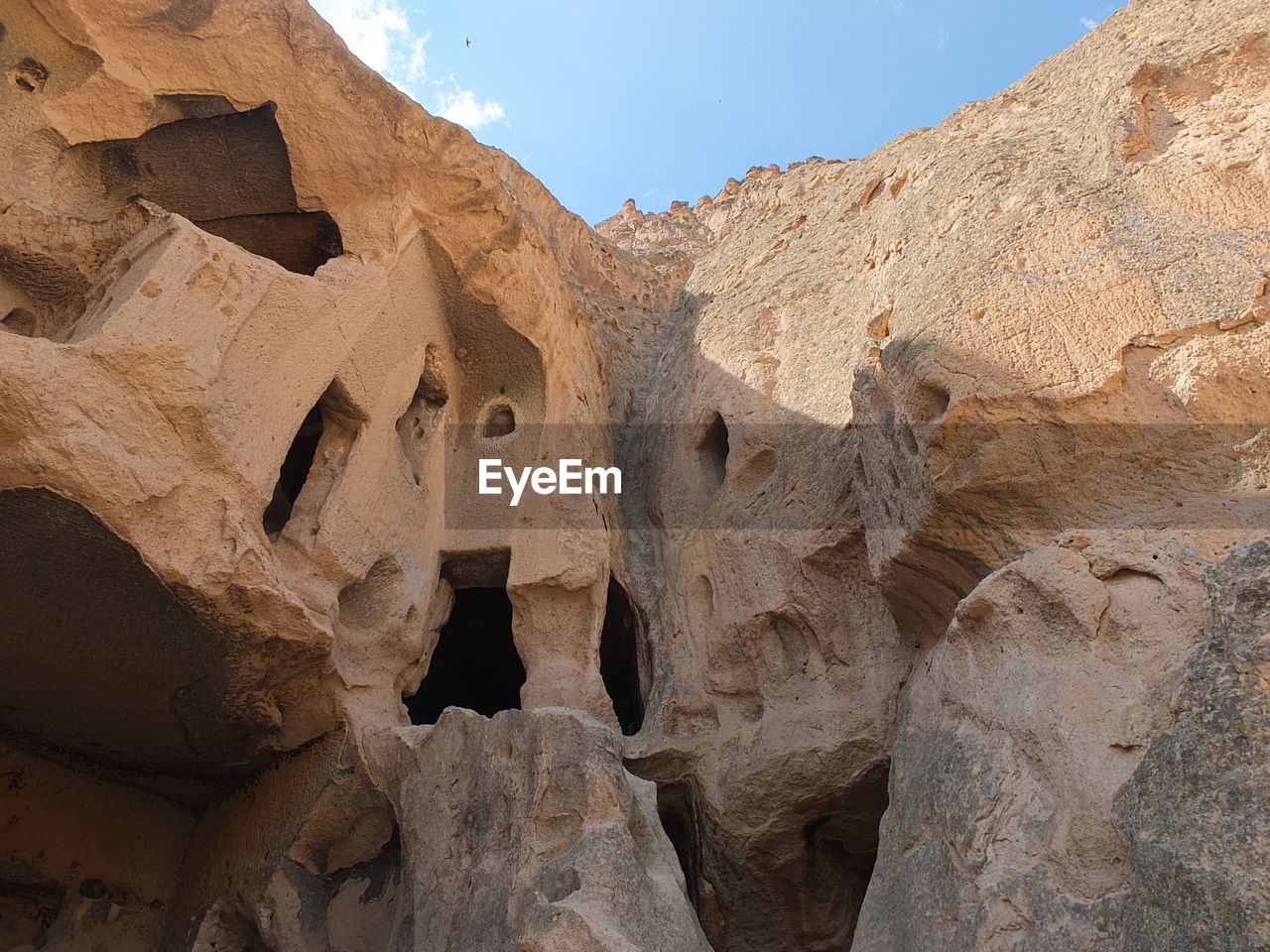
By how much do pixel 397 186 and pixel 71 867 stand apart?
4337 millimetres

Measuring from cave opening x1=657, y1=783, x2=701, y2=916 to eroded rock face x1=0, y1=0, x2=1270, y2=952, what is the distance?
0.11 feet

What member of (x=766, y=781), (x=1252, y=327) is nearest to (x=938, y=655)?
(x=766, y=781)

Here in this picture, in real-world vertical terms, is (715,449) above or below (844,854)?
above

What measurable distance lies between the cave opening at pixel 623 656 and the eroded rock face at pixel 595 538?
1.9 inches

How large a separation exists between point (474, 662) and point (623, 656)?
1.20m

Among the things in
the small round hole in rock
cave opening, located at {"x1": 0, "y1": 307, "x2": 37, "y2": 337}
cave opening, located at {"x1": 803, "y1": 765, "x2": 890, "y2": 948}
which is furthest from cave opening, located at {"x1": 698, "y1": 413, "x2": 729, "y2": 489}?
cave opening, located at {"x1": 0, "y1": 307, "x2": 37, "y2": 337}

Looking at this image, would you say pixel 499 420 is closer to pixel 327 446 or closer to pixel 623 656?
pixel 327 446

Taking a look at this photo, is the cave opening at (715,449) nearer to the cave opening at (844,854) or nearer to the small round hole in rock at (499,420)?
the small round hole in rock at (499,420)

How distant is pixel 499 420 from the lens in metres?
7.45

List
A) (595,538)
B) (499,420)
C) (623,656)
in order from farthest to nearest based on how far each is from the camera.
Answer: (623,656) → (499,420) → (595,538)

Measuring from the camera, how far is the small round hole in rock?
7.41m

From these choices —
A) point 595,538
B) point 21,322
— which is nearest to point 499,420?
point 595,538

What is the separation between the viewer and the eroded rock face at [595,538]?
3951 millimetres

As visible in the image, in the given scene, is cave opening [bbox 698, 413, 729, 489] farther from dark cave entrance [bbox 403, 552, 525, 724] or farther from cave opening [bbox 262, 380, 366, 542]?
cave opening [bbox 262, 380, 366, 542]
